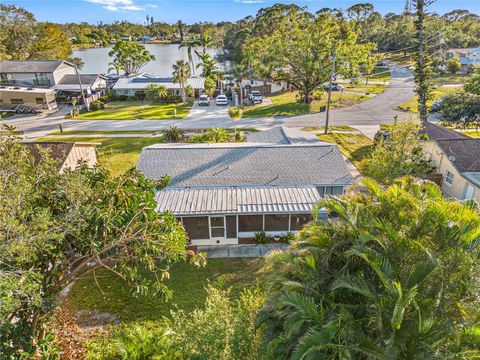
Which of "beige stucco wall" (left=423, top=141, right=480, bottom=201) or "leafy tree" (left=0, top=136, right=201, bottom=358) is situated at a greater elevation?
"leafy tree" (left=0, top=136, right=201, bottom=358)

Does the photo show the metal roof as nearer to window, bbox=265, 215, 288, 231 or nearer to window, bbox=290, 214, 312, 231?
window, bbox=265, 215, 288, 231

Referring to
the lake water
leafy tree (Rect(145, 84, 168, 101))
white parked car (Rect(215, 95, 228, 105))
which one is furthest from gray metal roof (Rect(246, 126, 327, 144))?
the lake water

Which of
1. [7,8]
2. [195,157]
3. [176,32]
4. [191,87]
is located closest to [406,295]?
[195,157]

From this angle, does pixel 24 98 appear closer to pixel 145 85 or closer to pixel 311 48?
pixel 145 85

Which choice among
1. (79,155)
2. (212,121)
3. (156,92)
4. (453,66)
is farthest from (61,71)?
(453,66)

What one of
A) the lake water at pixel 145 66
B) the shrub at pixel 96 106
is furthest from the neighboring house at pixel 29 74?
the lake water at pixel 145 66

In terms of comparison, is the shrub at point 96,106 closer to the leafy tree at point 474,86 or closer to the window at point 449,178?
the window at point 449,178

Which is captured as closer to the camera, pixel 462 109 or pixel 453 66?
pixel 462 109

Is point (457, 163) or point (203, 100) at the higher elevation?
point (203, 100)
